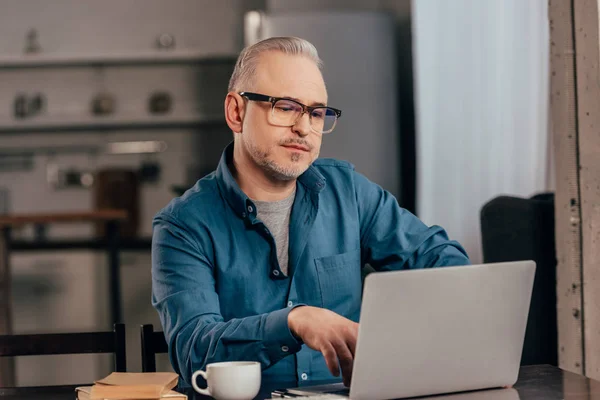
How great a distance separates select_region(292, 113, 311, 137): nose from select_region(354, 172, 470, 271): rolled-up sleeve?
0.29 meters

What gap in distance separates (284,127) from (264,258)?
0.25 meters

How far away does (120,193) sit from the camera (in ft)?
21.4

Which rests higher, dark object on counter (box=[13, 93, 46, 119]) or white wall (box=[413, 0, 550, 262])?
dark object on counter (box=[13, 93, 46, 119])

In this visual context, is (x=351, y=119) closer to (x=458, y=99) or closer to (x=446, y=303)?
(x=458, y=99)

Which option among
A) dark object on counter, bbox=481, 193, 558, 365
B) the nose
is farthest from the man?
dark object on counter, bbox=481, 193, 558, 365

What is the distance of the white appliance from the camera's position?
4.87 m

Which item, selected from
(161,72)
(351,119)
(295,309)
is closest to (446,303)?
(295,309)

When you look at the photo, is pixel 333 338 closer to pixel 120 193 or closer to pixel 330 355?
pixel 330 355

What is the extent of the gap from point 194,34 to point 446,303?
589 centimetres

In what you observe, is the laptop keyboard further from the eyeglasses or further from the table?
the table

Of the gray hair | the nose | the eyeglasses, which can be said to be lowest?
the nose

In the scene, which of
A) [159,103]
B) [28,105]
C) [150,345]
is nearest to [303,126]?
[150,345]

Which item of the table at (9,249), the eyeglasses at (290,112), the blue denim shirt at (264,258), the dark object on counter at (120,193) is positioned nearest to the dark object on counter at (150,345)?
the blue denim shirt at (264,258)

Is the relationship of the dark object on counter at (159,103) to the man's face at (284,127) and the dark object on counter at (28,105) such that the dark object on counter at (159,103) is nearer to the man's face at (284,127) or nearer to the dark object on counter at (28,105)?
the dark object on counter at (28,105)
